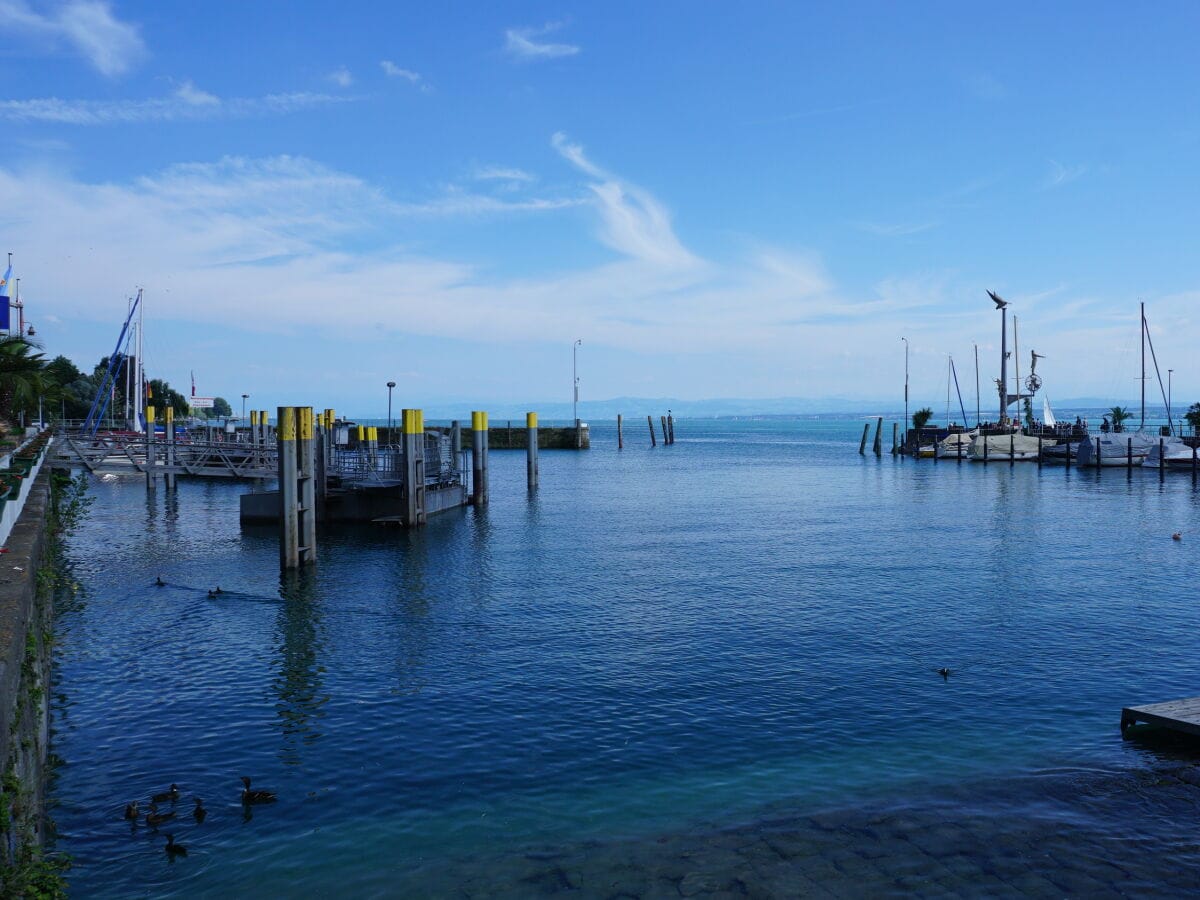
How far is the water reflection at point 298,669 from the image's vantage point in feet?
47.4

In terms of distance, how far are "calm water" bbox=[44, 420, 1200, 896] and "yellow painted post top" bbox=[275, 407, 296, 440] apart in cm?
401

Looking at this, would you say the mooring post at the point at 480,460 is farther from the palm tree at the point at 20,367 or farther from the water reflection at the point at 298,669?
the water reflection at the point at 298,669

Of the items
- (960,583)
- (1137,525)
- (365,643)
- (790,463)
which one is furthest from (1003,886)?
(790,463)

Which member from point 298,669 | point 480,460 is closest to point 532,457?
point 480,460

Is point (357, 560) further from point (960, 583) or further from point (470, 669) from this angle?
point (960, 583)

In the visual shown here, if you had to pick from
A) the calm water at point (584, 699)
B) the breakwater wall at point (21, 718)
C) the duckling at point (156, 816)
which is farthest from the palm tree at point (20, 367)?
the duckling at point (156, 816)

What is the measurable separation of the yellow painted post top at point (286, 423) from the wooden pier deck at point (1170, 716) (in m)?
21.1

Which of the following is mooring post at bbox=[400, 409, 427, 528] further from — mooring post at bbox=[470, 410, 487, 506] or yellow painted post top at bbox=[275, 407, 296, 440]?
yellow painted post top at bbox=[275, 407, 296, 440]

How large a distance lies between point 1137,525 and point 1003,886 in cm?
3506

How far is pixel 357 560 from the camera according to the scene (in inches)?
1203

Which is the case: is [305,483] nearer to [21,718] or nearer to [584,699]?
[584,699]

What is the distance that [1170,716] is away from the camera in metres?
13.5

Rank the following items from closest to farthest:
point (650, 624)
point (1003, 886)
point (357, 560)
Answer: point (1003, 886) → point (650, 624) → point (357, 560)

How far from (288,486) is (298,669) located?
976 cm
